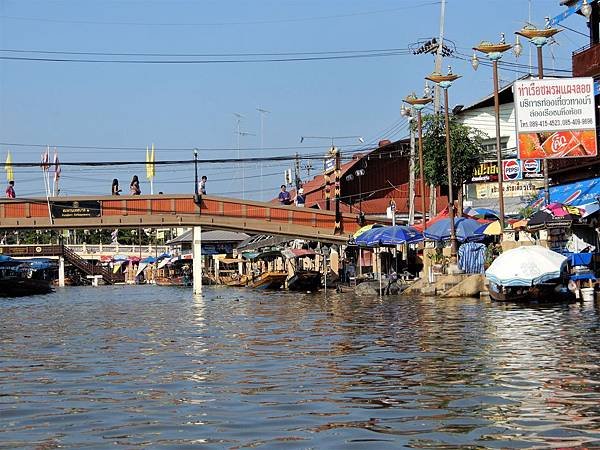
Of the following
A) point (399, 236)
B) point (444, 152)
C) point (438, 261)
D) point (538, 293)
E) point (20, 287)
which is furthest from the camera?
point (20, 287)

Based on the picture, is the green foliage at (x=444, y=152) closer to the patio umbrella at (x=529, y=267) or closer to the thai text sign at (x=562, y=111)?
the thai text sign at (x=562, y=111)

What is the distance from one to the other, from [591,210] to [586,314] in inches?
365

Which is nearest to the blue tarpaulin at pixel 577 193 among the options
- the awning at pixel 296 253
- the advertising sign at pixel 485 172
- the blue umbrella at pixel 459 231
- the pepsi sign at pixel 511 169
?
the blue umbrella at pixel 459 231

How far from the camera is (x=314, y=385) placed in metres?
14.1

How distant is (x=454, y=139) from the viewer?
5169 centimetres

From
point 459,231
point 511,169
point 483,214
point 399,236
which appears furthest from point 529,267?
point 511,169

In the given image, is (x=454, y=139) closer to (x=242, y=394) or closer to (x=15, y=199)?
(x=15, y=199)

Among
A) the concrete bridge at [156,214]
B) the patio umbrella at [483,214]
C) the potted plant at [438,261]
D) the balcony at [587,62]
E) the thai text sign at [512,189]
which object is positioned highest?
the balcony at [587,62]

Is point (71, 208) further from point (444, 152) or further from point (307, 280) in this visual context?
point (444, 152)

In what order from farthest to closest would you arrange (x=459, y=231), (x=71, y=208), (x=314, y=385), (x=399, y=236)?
(x=71, y=208), (x=399, y=236), (x=459, y=231), (x=314, y=385)

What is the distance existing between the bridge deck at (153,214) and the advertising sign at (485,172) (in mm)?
8100

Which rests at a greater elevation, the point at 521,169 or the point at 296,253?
the point at 521,169

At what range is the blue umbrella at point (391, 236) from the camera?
145 feet

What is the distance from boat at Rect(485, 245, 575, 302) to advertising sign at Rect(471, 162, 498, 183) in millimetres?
24706
